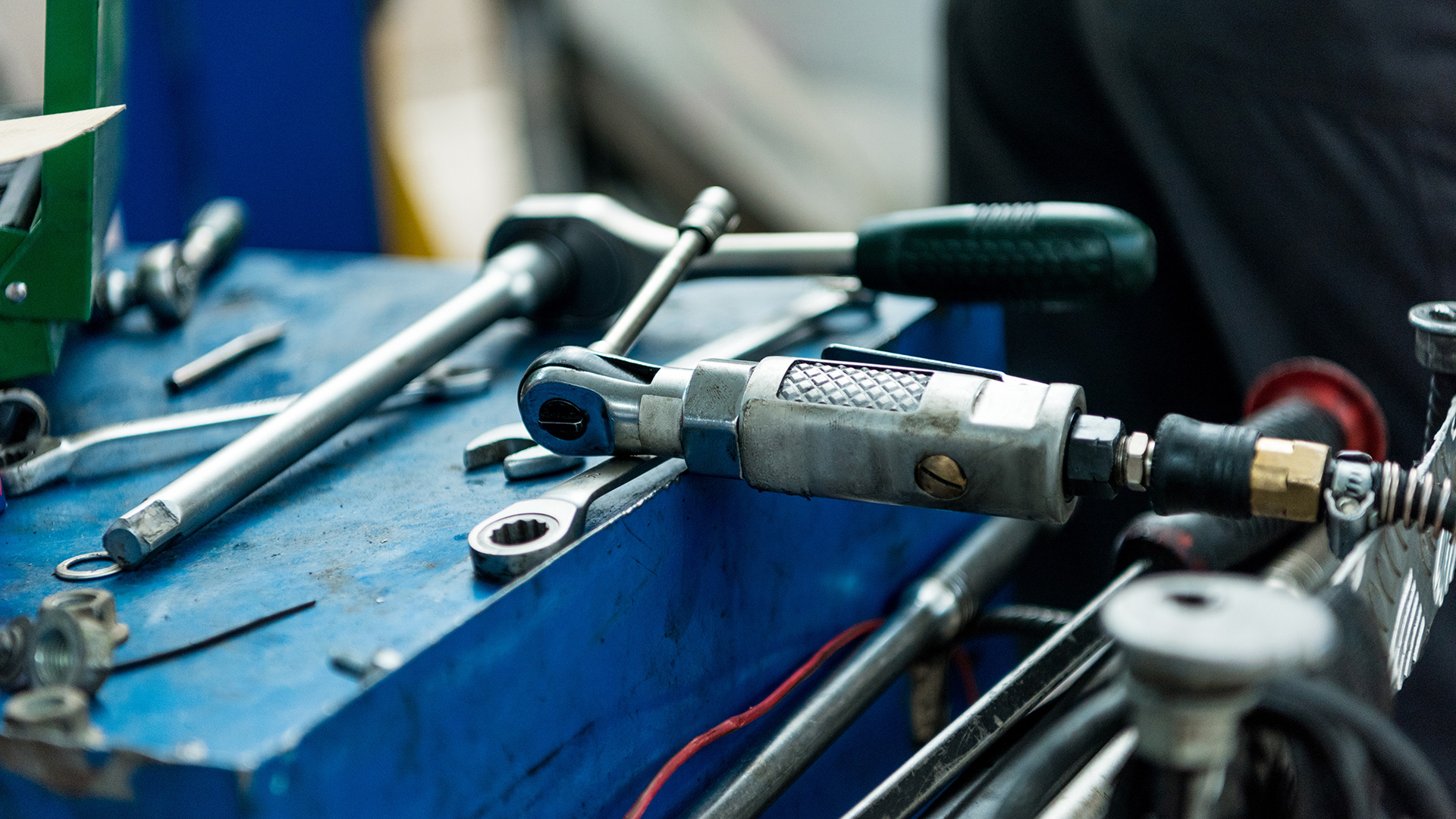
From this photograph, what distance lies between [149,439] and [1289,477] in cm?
57

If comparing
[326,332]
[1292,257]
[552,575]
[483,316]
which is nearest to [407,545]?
[552,575]

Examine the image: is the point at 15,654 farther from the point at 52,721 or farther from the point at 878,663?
the point at 878,663

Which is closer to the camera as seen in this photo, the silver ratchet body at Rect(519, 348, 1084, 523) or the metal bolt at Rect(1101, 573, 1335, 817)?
the metal bolt at Rect(1101, 573, 1335, 817)

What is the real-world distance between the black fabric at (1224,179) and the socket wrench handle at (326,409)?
1.71 ft

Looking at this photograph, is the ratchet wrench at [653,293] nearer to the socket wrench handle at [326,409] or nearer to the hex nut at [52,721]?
the socket wrench handle at [326,409]

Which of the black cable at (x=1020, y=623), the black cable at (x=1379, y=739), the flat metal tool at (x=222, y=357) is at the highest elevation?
the flat metal tool at (x=222, y=357)

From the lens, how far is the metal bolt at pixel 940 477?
429 millimetres

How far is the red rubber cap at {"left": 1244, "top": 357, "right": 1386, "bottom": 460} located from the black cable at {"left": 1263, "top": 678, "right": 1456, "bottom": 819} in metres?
0.40

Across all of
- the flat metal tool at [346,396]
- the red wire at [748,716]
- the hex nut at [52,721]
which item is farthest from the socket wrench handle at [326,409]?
the red wire at [748,716]

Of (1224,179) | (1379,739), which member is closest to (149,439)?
(1379,739)

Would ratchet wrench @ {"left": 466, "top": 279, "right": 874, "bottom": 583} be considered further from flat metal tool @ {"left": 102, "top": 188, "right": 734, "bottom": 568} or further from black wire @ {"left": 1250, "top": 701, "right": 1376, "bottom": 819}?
black wire @ {"left": 1250, "top": 701, "right": 1376, "bottom": 819}

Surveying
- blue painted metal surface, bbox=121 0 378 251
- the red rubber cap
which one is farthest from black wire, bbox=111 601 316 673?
blue painted metal surface, bbox=121 0 378 251

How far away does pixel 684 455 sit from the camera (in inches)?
18.9

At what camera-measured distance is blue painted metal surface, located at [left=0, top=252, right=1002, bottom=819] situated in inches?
14.1
